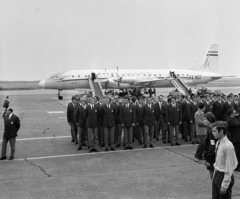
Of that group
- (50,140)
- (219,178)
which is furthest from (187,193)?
(50,140)

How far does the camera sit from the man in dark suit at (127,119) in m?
10.7

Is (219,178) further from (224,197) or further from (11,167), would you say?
(11,167)

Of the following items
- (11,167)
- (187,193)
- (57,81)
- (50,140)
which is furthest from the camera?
(57,81)

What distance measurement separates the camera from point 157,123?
12.5 metres

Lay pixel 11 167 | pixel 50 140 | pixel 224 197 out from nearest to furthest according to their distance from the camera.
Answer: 1. pixel 224 197
2. pixel 11 167
3. pixel 50 140

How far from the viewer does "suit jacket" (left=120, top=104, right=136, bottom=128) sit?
1072 centimetres

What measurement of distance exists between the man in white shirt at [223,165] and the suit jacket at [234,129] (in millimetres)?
3409

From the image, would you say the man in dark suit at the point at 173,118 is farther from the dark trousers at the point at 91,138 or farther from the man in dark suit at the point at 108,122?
the dark trousers at the point at 91,138

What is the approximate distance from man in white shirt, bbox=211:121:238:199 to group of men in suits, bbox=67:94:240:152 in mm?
6212

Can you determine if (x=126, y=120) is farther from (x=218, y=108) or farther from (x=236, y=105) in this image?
(x=236, y=105)

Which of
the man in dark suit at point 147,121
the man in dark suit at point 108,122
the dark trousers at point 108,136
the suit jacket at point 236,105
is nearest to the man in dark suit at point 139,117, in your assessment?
the man in dark suit at point 147,121

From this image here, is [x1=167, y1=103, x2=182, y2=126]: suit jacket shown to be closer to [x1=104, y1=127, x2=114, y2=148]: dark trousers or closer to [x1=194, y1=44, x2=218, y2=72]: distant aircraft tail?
[x1=104, y1=127, x2=114, y2=148]: dark trousers

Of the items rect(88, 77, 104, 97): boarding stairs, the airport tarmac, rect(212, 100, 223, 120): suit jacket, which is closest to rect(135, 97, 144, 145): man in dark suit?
the airport tarmac

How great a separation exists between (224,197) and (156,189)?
2.35 m
